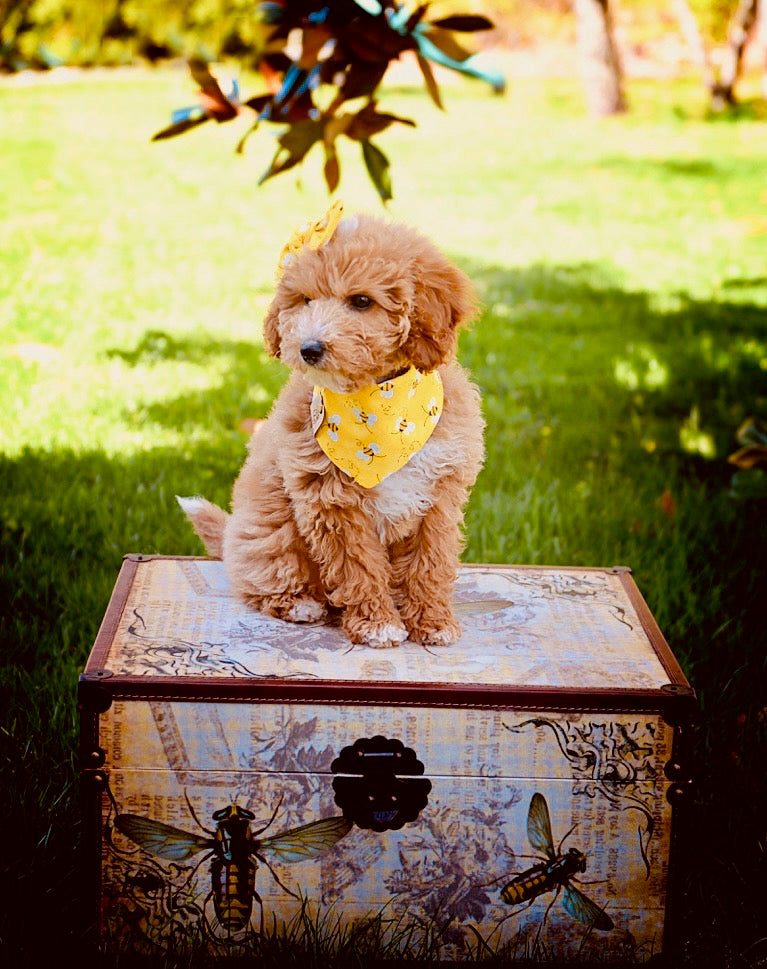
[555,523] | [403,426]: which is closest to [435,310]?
[403,426]

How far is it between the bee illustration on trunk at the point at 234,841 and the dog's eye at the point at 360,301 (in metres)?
1.08

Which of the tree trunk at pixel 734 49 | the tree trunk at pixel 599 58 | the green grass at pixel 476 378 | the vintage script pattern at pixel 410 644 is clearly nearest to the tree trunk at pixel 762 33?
the tree trunk at pixel 734 49

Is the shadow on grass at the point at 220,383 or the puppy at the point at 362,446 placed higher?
the puppy at the point at 362,446

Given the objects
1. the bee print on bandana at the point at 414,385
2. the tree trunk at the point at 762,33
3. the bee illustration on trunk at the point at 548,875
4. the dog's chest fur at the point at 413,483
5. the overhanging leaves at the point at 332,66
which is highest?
the tree trunk at the point at 762,33

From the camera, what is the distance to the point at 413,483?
101 inches

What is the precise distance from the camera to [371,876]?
7.91 ft

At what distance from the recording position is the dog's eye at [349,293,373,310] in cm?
229

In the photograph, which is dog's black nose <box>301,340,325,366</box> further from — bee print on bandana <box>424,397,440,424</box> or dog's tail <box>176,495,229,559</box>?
dog's tail <box>176,495,229,559</box>

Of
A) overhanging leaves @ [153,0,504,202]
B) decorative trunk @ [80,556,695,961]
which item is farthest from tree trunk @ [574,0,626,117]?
decorative trunk @ [80,556,695,961]

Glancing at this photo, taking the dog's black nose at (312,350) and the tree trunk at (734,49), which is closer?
the dog's black nose at (312,350)

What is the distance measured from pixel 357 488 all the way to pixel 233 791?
2.33ft

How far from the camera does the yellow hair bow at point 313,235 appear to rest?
232 cm

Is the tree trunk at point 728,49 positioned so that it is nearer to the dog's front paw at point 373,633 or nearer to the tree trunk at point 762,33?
the tree trunk at point 762,33

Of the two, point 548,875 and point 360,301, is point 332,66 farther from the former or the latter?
point 548,875
